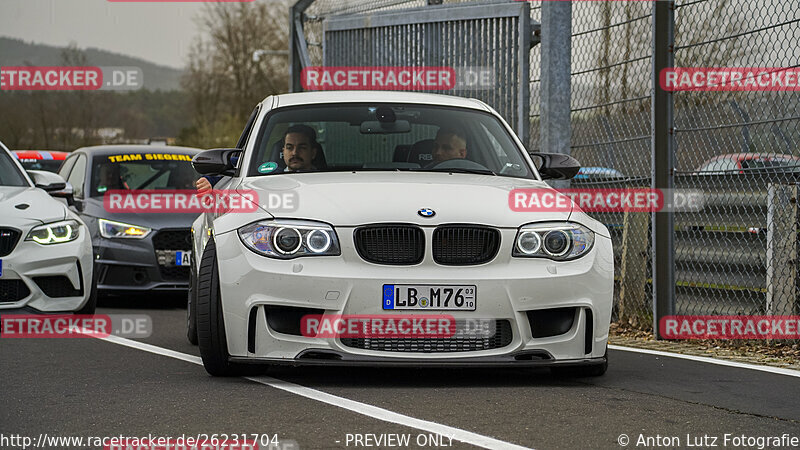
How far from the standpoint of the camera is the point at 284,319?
6.44 metres

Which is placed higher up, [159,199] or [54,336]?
[159,199]

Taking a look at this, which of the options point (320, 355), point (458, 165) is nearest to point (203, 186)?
point (458, 165)

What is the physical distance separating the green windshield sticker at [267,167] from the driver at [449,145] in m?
0.93

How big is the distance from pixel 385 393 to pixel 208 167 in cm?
233

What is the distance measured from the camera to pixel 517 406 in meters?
5.75

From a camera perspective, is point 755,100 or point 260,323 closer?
point 260,323

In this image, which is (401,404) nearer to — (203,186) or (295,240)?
(295,240)

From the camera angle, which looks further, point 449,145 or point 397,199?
point 449,145

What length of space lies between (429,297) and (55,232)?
175 inches

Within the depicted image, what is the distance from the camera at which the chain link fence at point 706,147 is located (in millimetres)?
8359

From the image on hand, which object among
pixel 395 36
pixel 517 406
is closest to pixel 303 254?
pixel 517 406

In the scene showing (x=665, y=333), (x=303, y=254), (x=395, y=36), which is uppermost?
(x=395, y=36)

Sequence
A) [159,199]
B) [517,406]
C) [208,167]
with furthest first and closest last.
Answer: [159,199], [208,167], [517,406]

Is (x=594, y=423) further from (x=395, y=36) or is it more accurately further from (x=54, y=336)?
(x=395, y=36)
